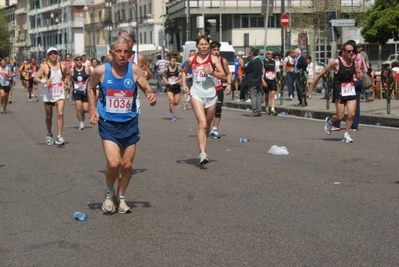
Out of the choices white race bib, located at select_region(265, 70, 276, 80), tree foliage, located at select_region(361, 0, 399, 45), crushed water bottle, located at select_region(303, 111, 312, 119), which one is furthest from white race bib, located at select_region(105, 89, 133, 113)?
tree foliage, located at select_region(361, 0, 399, 45)

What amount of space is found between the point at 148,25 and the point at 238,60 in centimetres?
5199

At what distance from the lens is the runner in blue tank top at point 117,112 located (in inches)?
340

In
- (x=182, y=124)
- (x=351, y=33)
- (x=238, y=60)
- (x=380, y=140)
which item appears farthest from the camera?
(x=351, y=33)

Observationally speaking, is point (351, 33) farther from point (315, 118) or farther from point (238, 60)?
point (315, 118)

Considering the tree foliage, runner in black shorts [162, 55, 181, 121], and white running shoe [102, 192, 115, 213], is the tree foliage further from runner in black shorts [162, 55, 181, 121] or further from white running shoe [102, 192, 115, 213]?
white running shoe [102, 192, 115, 213]

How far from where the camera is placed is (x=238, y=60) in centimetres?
3694

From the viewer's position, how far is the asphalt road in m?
6.94

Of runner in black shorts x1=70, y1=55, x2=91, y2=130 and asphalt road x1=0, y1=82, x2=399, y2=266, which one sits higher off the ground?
runner in black shorts x1=70, y1=55, x2=91, y2=130

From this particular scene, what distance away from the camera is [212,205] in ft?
30.1

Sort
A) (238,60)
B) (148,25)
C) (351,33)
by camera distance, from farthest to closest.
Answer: (148,25) → (351,33) → (238,60)

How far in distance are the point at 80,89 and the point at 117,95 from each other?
39.0ft

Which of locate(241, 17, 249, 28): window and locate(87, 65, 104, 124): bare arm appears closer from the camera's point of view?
locate(87, 65, 104, 124): bare arm

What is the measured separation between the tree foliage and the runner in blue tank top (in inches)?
→ 1461

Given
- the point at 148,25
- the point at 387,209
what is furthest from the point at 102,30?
the point at 387,209
